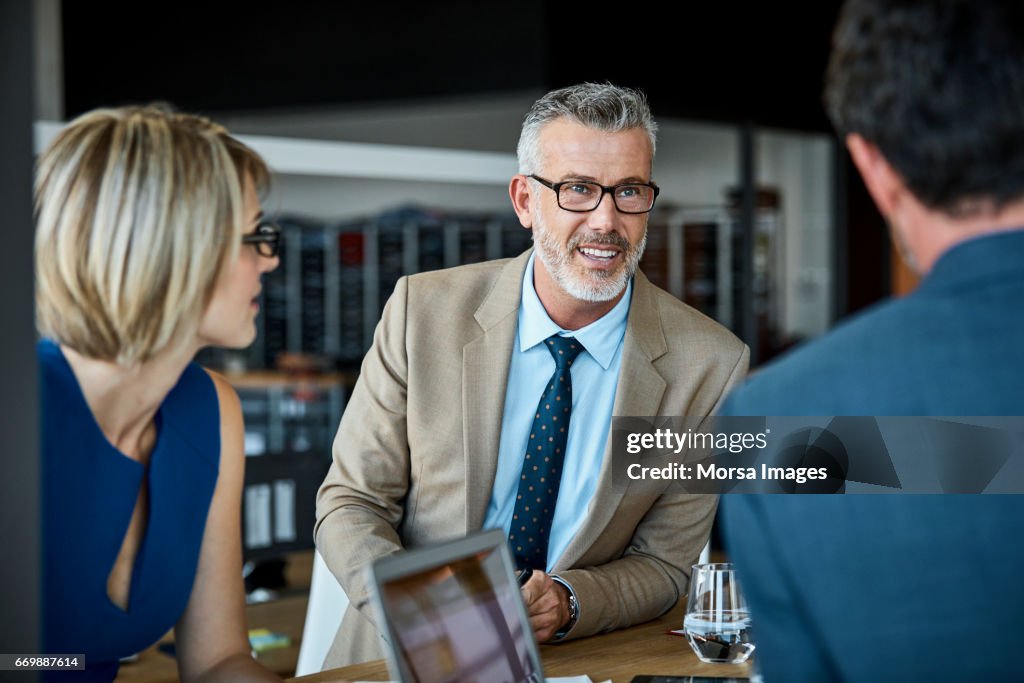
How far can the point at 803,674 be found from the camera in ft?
3.22

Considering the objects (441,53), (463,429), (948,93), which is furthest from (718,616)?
(441,53)

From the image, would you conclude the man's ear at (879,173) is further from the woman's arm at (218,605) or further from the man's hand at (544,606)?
the woman's arm at (218,605)

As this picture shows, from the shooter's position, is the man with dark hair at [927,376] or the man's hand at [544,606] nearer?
the man with dark hair at [927,376]

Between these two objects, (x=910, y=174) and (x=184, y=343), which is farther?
(x=184, y=343)

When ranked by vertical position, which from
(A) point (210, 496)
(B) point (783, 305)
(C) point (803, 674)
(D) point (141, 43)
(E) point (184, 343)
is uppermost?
(D) point (141, 43)

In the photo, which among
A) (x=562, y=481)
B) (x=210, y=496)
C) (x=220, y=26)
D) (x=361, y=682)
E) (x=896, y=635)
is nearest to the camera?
(x=896, y=635)

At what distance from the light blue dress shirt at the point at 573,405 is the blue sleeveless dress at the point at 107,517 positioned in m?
0.57

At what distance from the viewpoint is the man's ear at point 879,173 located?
98 cm

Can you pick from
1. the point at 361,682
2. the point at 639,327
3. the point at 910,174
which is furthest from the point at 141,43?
the point at 910,174

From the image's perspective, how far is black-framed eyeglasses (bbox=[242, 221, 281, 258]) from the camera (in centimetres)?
159

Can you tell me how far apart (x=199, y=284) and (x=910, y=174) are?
92cm

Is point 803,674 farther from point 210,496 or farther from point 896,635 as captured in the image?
point 210,496

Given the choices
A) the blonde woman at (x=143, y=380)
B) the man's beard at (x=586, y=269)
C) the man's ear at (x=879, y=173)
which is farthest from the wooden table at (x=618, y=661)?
the man's ear at (x=879, y=173)

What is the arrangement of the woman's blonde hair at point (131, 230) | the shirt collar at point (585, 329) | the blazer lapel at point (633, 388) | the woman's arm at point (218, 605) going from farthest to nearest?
1. the shirt collar at point (585, 329)
2. the blazer lapel at point (633, 388)
3. the woman's arm at point (218, 605)
4. the woman's blonde hair at point (131, 230)
